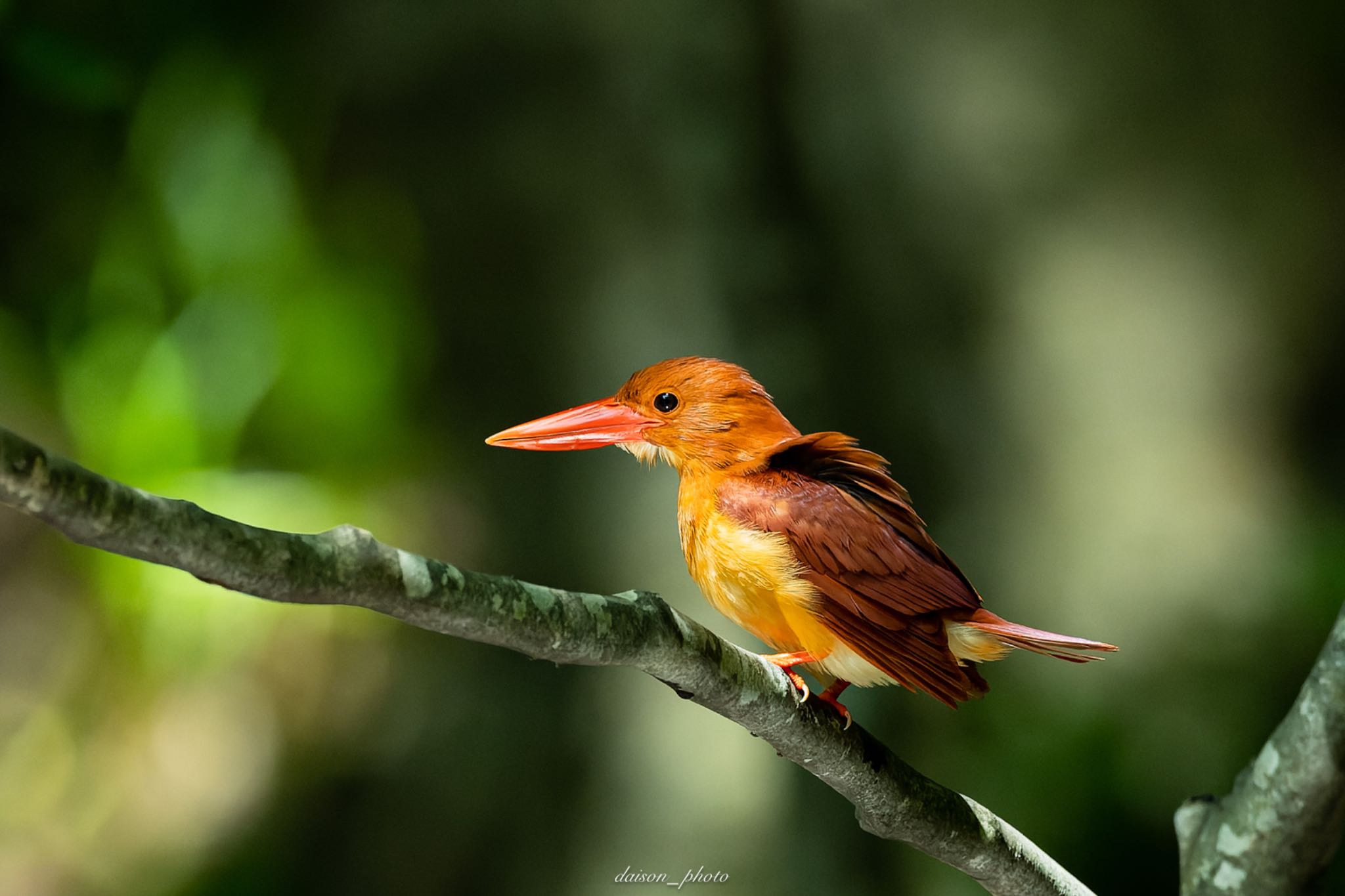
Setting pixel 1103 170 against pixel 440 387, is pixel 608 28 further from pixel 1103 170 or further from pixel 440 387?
pixel 1103 170

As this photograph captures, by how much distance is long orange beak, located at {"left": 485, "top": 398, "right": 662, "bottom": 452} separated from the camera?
965 millimetres

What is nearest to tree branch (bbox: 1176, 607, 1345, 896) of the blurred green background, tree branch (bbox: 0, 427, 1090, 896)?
tree branch (bbox: 0, 427, 1090, 896)

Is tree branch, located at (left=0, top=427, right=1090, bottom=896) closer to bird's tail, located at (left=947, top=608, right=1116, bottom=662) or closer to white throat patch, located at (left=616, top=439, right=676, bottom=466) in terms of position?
bird's tail, located at (left=947, top=608, right=1116, bottom=662)

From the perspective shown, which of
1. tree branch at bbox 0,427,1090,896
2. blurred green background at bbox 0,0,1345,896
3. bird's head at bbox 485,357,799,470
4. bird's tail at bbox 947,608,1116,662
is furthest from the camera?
blurred green background at bbox 0,0,1345,896

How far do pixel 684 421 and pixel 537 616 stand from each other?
1.23 ft

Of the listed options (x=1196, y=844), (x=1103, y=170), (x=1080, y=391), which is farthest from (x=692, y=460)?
(x=1103, y=170)

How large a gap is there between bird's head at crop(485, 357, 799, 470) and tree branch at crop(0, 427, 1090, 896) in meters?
0.23

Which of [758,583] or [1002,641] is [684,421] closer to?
[758,583]

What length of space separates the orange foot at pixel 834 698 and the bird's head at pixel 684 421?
20 cm

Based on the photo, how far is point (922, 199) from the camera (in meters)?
2.10

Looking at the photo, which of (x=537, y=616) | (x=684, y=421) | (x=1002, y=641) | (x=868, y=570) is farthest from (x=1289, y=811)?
(x=537, y=616)

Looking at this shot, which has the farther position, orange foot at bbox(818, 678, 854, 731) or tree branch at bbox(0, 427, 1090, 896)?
orange foot at bbox(818, 678, 854, 731)

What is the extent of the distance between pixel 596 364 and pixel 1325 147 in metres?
1.29

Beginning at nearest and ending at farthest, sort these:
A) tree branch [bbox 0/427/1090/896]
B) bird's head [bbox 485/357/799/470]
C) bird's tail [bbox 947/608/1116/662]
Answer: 1. tree branch [bbox 0/427/1090/896]
2. bird's tail [bbox 947/608/1116/662]
3. bird's head [bbox 485/357/799/470]
